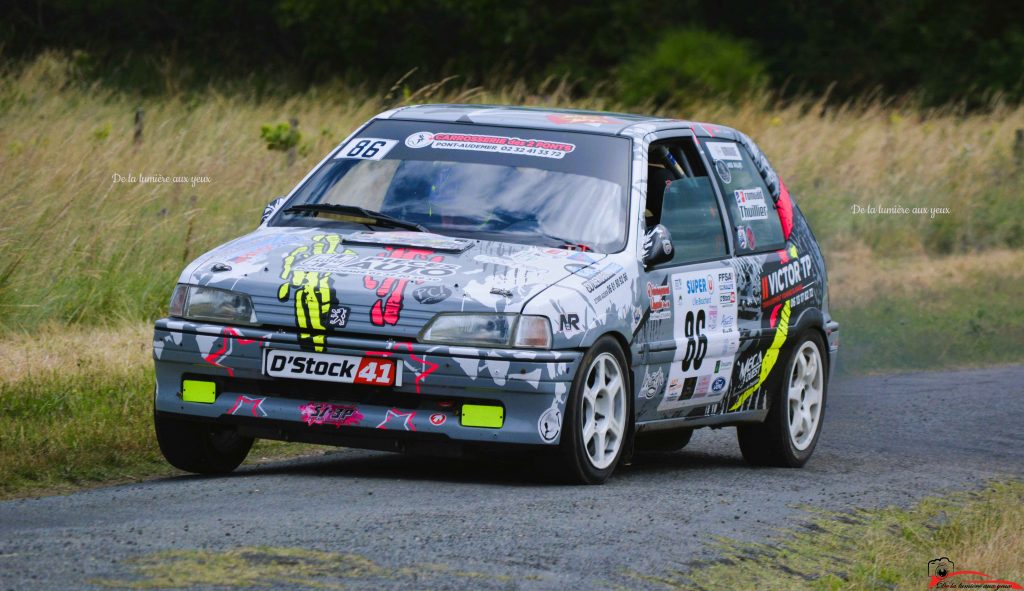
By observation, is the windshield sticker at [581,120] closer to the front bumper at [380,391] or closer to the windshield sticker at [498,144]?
the windshield sticker at [498,144]

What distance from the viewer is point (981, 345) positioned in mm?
15844

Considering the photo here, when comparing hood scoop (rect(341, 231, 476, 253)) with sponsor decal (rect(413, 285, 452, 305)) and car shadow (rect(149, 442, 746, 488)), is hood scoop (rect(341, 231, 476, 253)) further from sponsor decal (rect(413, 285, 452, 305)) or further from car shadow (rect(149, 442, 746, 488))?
car shadow (rect(149, 442, 746, 488))

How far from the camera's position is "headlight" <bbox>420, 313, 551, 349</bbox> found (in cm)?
718

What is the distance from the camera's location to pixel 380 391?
286 inches

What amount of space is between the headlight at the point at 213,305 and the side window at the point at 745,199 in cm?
275

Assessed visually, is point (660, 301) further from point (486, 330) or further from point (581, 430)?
point (486, 330)

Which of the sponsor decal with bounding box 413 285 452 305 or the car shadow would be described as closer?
the sponsor decal with bounding box 413 285 452 305

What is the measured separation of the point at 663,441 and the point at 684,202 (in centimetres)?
165

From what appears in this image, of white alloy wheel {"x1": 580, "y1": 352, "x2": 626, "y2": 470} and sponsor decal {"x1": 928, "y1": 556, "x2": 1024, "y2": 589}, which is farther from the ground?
white alloy wheel {"x1": 580, "y1": 352, "x2": 626, "y2": 470}

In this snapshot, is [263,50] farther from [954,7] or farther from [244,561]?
[244,561]

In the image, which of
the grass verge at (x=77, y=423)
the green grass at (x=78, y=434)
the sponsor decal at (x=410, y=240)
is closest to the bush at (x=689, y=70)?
the grass verge at (x=77, y=423)

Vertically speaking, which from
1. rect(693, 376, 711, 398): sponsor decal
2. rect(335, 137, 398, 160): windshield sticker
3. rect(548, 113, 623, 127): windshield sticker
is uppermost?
rect(548, 113, 623, 127): windshield sticker

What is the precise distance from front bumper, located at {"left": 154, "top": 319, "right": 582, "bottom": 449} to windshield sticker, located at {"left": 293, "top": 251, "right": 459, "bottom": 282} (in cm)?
31

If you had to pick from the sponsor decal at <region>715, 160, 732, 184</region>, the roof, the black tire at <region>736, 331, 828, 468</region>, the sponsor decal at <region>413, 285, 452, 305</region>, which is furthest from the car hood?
the black tire at <region>736, 331, 828, 468</region>
